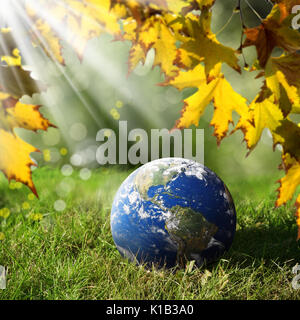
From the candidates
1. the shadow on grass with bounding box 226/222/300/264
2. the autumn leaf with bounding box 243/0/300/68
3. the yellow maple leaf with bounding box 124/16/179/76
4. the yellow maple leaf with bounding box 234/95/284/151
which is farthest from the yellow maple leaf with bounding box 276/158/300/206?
the shadow on grass with bounding box 226/222/300/264

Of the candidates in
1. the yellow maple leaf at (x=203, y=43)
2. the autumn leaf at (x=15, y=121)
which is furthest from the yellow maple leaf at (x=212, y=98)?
the autumn leaf at (x=15, y=121)

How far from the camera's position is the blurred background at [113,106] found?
6.94 m

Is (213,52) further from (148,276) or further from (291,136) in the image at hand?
(148,276)

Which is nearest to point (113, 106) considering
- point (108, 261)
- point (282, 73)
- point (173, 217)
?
point (108, 261)

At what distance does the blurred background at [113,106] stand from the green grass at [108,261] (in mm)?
2068

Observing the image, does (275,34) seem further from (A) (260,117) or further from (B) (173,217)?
(B) (173,217)

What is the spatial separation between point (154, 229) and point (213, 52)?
1544mm

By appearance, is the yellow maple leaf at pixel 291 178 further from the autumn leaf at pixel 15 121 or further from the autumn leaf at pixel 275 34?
the autumn leaf at pixel 15 121

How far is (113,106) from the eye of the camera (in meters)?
7.34

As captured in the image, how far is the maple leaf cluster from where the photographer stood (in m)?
1.60

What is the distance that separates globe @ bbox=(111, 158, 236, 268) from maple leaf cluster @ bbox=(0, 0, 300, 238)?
0.76 meters

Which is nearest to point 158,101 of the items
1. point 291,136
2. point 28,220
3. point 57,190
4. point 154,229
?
point 57,190

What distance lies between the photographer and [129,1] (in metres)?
1.89

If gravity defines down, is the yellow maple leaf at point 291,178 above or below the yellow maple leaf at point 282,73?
below
